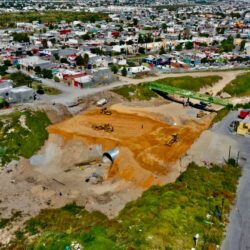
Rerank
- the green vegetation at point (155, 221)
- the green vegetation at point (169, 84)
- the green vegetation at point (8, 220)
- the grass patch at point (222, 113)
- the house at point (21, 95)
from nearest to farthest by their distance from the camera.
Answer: the green vegetation at point (155, 221) → the green vegetation at point (8, 220) → the grass patch at point (222, 113) → the house at point (21, 95) → the green vegetation at point (169, 84)

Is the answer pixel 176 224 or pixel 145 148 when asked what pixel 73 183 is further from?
pixel 176 224

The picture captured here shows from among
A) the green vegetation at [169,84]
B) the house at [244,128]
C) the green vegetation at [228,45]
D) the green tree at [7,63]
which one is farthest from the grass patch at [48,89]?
the green vegetation at [228,45]

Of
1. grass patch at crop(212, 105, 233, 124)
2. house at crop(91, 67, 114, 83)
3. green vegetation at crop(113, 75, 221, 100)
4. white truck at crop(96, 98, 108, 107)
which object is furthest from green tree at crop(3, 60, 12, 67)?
grass patch at crop(212, 105, 233, 124)

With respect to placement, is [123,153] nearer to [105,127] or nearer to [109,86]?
[105,127]

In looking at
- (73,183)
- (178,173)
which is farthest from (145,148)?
(73,183)

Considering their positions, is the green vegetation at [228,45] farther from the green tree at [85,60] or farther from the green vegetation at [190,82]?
the green tree at [85,60]
